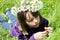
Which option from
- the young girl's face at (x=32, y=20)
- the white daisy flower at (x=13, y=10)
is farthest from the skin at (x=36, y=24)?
the white daisy flower at (x=13, y=10)

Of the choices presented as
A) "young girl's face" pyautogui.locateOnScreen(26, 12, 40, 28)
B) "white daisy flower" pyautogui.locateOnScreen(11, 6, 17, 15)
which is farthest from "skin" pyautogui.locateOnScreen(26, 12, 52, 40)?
"white daisy flower" pyautogui.locateOnScreen(11, 6, 17, 15)

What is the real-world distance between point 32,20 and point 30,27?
0.21ft

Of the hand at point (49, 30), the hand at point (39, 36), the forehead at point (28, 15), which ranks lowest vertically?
the hand at point (39, 36)

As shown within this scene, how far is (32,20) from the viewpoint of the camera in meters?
2.76

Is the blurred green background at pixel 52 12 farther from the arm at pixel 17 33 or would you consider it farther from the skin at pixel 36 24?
the arm at pixel 17 33

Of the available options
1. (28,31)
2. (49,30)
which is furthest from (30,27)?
(49,30)

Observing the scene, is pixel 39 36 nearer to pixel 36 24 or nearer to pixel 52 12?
pixel 36 24

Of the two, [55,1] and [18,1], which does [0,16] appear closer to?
[18,1]

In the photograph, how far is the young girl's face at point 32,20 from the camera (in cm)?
275

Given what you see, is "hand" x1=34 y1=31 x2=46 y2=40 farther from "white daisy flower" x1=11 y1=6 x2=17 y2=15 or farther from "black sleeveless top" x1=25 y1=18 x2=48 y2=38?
"white daisy flower" x1=11 y1=6 x2=17 y2=15

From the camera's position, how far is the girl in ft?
9.04

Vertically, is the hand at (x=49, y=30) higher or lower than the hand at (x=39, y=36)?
higher

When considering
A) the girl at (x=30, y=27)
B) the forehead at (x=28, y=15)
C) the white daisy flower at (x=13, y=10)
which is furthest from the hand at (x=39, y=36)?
the white daisy flower at (x=13, y=10)

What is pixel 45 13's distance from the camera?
2.75 metres
